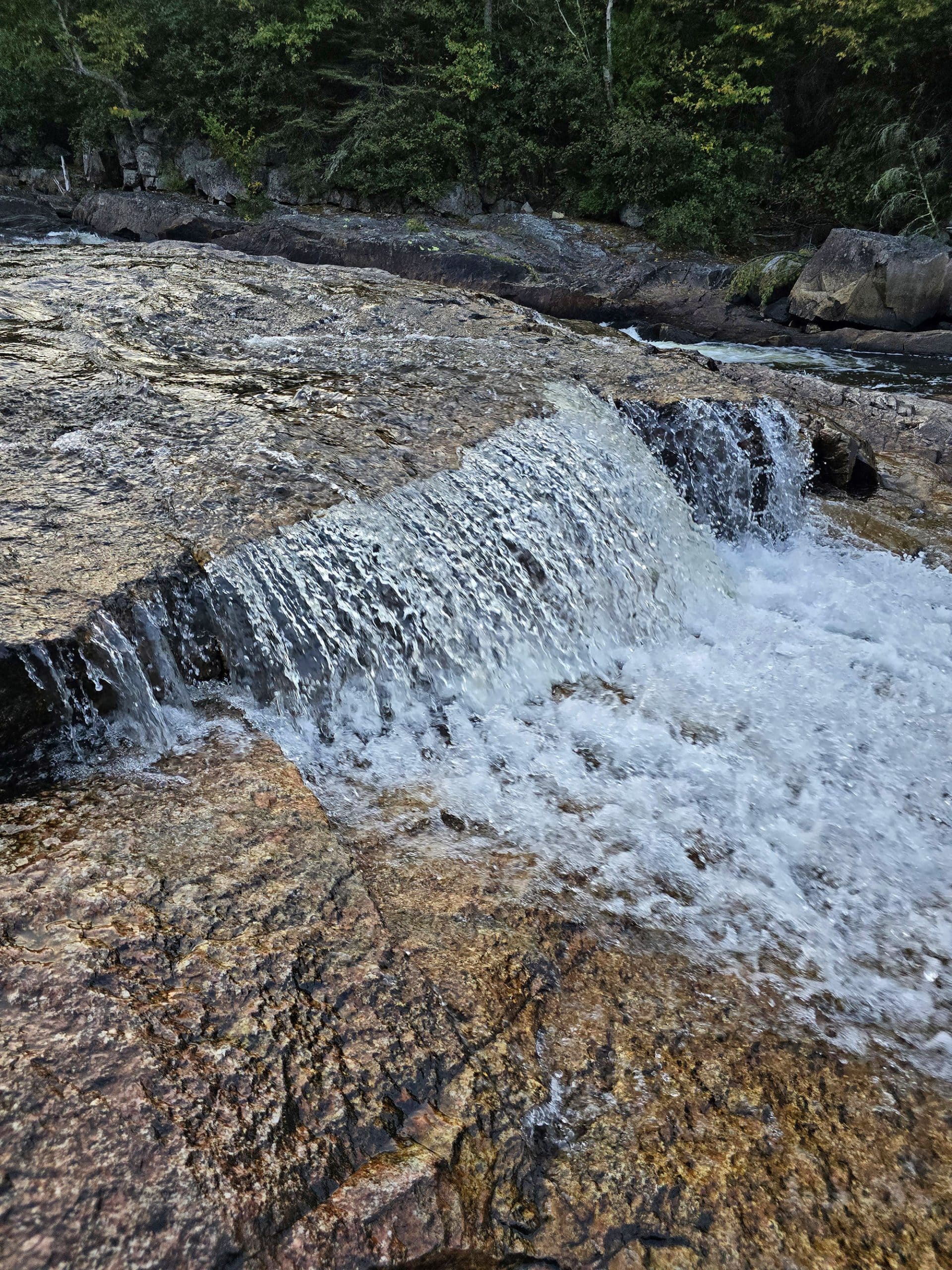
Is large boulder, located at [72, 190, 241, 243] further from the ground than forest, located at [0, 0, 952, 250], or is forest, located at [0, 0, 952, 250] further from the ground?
forest, located at [0, 0, 952, 250]

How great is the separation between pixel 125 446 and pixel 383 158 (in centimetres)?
1402

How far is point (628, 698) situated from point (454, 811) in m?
1.16

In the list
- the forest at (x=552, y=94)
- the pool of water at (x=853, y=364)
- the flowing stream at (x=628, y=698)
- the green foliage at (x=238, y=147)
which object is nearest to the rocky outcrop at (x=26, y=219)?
the forest at (x=552, y=94)

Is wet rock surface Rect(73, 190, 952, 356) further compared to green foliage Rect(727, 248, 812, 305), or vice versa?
green foliage Rect(727, 248, 812, 305)

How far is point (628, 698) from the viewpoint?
3.40 m

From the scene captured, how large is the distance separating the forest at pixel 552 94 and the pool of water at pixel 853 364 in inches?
157

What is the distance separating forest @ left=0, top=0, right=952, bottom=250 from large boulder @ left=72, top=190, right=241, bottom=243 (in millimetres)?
2026

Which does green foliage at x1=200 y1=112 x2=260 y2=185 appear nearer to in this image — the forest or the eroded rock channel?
the forest

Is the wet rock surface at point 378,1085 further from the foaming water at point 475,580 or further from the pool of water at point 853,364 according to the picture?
the pool of water at point 853,364

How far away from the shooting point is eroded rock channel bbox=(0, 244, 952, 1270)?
4.44ft

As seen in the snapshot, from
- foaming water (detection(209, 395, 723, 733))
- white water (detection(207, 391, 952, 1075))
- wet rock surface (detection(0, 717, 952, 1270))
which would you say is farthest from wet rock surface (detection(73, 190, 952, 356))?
wet rock surface (detection(0, 717, 952, 1270))

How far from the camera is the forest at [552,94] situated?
1356 cm

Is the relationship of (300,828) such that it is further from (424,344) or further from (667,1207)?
(424,344)

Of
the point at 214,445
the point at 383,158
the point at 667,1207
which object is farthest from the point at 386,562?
the point at 383,158
